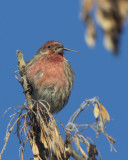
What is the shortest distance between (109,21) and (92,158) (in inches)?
111

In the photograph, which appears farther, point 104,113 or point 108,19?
point 104,113

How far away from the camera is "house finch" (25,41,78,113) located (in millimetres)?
7379

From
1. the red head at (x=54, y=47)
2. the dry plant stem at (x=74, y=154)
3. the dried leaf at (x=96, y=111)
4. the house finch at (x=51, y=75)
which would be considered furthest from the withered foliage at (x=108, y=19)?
the red head at (x=54, y=47)

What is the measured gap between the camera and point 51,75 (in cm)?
741

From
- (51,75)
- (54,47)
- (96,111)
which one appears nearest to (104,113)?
(96,111)

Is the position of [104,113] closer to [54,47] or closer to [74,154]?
[74,154]

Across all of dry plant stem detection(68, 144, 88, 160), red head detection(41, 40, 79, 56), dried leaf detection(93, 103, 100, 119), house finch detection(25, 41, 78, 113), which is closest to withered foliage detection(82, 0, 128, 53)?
dried leaf detection(93, 103, 100, 119)

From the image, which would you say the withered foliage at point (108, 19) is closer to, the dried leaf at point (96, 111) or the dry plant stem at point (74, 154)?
the dried leaf at point (96, 111)

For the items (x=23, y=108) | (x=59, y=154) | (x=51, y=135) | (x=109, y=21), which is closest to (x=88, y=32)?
(x=109, y=21)

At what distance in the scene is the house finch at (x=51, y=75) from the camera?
7379 millimetres

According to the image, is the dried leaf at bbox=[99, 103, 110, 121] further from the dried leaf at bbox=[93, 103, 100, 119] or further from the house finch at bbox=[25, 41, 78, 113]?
the house finch at bbox=[25, 41, 78, 113]

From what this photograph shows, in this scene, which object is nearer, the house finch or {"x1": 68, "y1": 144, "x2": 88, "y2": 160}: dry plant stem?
{"x1": 68, "y1": 144, "x2": 88, "y2": 160}: dry plant stem

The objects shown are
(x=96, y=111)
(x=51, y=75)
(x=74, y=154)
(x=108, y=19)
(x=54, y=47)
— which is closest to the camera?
(x=108, y=19)

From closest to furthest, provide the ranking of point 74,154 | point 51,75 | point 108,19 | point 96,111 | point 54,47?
1. point 108,19
2. point 96,111
3. point 74,154
4. point 51,75
5. point 54,47
